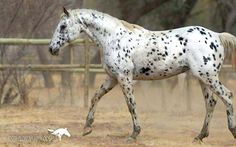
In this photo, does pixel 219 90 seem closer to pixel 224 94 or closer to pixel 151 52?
pixel 224 94

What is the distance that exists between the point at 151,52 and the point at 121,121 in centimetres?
281

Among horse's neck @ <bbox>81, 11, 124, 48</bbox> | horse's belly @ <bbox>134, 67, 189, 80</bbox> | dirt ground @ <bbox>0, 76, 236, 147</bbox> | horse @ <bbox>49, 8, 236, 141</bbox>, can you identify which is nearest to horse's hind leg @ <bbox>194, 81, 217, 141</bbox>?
horse @ <bbox>49, 8, 236, 141</bbox>

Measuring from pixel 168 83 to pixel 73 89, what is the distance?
7.24ft

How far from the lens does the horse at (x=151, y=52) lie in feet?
26.9

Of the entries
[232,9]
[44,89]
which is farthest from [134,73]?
[232,9]

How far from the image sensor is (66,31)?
8.62 metres

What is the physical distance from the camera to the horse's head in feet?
28.2

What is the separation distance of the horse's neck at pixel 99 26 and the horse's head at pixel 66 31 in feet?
0.47

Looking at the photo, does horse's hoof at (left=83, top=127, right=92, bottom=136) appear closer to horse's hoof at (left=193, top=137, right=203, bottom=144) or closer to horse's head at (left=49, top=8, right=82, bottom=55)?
horse's head at (left=49, top=8, right=82, bottom=55)

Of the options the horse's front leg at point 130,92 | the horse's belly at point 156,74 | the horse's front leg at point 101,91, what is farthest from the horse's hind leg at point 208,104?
the horse's front leg at point 101,91

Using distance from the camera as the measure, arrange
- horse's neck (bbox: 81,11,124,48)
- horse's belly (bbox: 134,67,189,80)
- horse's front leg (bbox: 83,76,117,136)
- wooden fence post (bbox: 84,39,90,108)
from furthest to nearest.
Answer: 1. wooden fence post (bbox: 84,39,90,108)
2. horse's front leg (bbox: 83,76,117,136)
3. horse's neck (bbox: 81,11,124,48)
4. horse's belly (bbox: 134,67,189,80)

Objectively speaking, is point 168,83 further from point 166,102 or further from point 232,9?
point 232,9

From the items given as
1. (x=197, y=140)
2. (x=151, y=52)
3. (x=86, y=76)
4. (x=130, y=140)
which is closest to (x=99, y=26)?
(x=151, y=52)

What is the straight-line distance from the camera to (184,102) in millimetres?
13602
